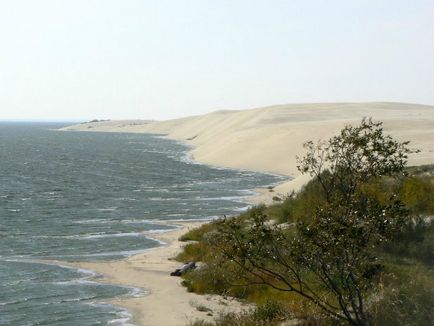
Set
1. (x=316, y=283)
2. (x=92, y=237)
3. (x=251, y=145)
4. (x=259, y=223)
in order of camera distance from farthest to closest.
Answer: (x=251, y=145), (x=92, y=237), (x=316, y=283), (x=259, y=223)

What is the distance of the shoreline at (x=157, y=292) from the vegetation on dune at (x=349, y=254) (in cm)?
62

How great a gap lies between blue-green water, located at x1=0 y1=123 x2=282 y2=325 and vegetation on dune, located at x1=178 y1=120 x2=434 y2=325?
431 cm

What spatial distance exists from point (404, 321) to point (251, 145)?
2923 inches

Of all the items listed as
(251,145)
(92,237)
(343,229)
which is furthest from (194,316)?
(251,145)

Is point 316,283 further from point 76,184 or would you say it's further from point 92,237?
point 76,184

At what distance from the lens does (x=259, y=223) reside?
1077 cm

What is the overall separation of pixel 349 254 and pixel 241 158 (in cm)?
6692

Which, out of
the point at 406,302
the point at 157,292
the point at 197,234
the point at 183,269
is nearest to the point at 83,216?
the point at 197,234

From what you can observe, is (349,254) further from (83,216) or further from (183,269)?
(83,216)

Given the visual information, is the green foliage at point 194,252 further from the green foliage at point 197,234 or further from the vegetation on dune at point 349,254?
the green foliage at point 197,234

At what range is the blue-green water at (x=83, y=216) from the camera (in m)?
17.0

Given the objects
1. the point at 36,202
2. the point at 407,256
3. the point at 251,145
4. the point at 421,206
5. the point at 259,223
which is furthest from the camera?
the point at 251,145

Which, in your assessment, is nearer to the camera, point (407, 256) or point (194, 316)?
point (194, 316)

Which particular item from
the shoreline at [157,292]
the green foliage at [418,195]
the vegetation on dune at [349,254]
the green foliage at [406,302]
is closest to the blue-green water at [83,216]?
the shoreline at [157,292]
